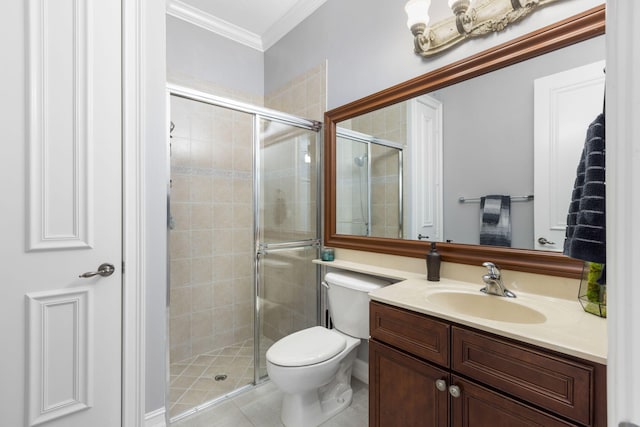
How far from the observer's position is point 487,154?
1.37 metres

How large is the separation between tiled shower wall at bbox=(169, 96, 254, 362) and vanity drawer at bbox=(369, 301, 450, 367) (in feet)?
5.42

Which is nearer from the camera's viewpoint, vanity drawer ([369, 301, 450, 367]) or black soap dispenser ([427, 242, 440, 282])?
vanity drawer ([369, 301, 450, 367])

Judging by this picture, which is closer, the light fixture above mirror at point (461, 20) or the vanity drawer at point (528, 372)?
the vanity drawer at point (528, 372)

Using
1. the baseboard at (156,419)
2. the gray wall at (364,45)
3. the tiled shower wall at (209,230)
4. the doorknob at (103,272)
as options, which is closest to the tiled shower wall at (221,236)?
the tiled shower wall at (209,230)

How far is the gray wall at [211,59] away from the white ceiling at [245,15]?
65 mm

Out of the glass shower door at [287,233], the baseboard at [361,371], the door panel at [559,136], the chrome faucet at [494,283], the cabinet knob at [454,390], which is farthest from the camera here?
the glass shower door at [287,233]

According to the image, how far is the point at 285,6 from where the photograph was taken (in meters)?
2.33

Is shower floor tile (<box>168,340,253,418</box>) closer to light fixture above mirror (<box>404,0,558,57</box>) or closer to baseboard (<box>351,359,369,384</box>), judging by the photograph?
baseboard (<box>351,359,369,384</box>)

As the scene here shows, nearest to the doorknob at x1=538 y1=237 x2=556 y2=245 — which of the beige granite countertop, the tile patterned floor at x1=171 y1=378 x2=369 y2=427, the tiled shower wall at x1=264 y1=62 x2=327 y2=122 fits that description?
the beige granite countertop

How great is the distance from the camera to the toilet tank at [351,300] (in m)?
1.64

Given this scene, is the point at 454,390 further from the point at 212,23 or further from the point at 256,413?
the point at 212,23

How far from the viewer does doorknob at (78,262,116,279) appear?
1.25 m

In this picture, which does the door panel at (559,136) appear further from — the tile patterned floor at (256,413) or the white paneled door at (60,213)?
the white paneled door at (60,213)

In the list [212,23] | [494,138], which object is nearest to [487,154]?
[494,138]
